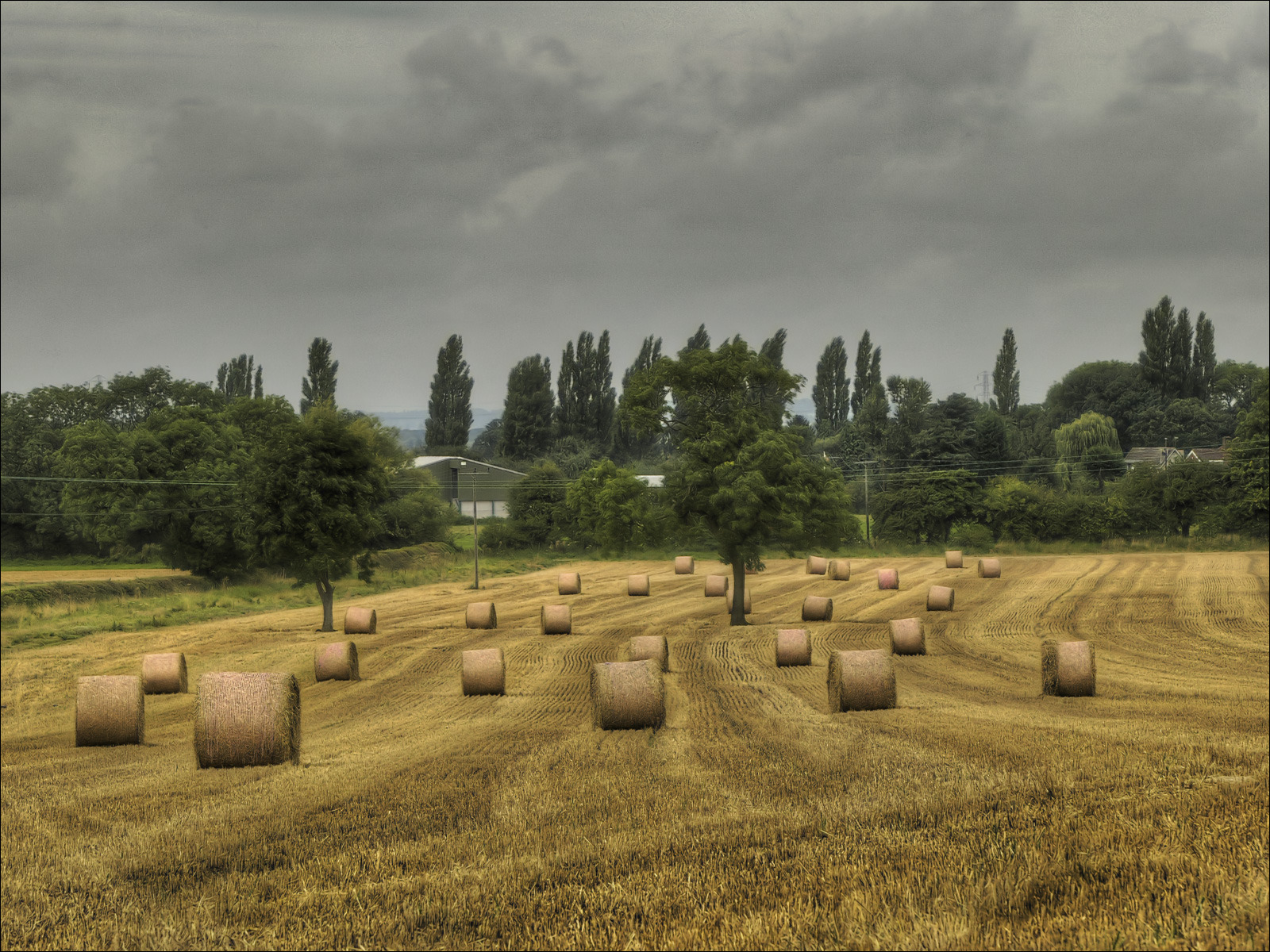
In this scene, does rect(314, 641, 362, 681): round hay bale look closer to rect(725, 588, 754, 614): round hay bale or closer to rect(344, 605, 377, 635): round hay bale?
rect(344, 605, 377, 635): round hay bale

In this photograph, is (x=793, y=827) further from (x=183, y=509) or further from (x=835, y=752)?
(x=183, y=509)

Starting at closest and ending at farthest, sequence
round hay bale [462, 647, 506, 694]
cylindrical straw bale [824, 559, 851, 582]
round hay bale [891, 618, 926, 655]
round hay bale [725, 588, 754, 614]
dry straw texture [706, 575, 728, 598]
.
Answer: round hay bale [462, 647, 506, 694] < round hay bale [891, 618, 926, 655] < round hay bale [725, 588, 754, 614] < dry straw texture [706, 575, 728, 598] < cylindrical straw bale [824, 559, 851, 582]

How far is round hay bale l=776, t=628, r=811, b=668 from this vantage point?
75.4 ft

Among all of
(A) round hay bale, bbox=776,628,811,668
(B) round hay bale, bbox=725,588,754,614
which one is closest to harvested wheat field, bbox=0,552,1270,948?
(A) round hay bale, bbox=776,628,811,668

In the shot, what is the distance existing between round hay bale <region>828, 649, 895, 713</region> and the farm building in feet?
259

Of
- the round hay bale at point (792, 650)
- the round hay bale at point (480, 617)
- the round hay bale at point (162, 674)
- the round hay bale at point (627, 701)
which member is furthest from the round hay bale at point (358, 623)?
→ the round hay bale at point (627, 701)

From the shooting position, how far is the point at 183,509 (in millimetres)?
63344

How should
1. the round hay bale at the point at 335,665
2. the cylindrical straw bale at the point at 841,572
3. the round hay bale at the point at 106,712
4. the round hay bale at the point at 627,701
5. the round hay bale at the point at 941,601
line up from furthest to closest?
the cylindrical straw bale at the point at 841,572 → the round hay bale at the point at 941,601 → the round hay bale at the point at 335,665 → the round hay bale at the point at 106,712 → the round hay bale at the point at 627,701

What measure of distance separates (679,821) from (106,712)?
11200mm

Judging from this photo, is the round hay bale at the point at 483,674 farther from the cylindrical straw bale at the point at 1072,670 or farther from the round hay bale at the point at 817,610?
the round hay bale at the point at 817,610

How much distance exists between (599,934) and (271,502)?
105 feet

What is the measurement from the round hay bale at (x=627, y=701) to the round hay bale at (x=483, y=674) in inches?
206

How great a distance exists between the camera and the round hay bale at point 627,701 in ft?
48.7

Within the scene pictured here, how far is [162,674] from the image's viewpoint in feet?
71.0
